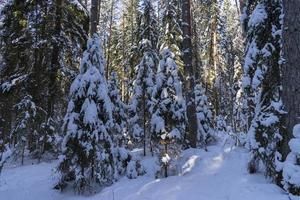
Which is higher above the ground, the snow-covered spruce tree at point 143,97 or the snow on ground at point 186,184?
the snow-covered spruce tree at point 143,97

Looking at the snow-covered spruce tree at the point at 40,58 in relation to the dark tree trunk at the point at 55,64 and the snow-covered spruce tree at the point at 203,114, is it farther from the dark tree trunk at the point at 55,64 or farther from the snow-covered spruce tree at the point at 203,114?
the snow-covered spruce tree at the point at 203,114

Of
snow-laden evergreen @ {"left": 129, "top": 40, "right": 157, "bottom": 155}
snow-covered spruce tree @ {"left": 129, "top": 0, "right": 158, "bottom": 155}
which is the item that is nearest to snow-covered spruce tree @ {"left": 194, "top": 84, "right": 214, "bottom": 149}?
snow-covered spruce tree @ {"left": 129, "top": 0, "right": 158, "bottom": 155}

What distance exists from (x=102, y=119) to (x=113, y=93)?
5.41 m

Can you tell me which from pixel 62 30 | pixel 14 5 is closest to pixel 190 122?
pixel 62 30

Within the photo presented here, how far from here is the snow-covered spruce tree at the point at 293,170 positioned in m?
6.75

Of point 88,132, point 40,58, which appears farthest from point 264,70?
point 40,58

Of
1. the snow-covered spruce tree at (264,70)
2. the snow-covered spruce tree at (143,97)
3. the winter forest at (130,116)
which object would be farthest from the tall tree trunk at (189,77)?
the snow-covered spruce tree at (264,70)

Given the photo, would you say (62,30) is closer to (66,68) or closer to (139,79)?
(66,68)

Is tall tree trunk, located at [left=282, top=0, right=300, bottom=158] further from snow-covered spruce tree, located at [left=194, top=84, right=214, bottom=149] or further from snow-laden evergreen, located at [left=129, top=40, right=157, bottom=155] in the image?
snow-covered spruce tree, located at [left=194, top=84, right=214, bottom=149]

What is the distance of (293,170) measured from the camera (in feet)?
22.3

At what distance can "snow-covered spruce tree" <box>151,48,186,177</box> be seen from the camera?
36.8 feet

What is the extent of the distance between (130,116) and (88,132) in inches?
377

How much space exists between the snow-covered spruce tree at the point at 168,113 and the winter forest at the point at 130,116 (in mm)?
29

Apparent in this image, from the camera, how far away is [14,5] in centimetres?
1568
